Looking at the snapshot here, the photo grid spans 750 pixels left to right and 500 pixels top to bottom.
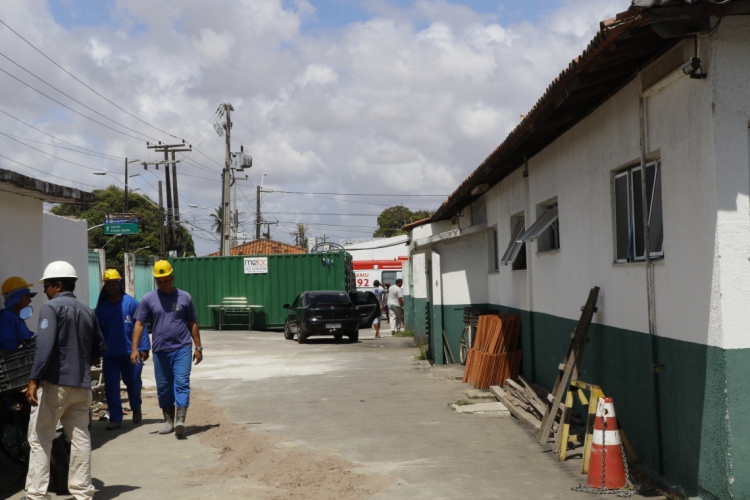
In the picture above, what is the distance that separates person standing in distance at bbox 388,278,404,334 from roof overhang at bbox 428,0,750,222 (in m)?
15.6

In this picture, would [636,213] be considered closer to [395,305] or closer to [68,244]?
[68,244]

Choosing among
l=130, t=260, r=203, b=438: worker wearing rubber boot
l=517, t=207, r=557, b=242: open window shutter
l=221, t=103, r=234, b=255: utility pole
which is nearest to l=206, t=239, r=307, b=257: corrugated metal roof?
l=221, t=103, r=234, b=255: utility pole

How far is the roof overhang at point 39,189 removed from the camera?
889cm

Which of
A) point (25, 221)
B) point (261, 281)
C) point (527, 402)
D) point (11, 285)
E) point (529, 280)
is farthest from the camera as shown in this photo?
point (261, 281)

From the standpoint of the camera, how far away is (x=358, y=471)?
7684mm

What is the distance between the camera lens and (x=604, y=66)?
682cm

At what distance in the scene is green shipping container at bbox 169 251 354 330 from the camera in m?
30.3

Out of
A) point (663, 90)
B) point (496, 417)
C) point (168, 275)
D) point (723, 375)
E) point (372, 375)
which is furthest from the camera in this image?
point (372, 375)

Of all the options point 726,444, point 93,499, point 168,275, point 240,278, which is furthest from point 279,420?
point 240,278

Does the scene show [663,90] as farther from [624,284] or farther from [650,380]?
[650,380]

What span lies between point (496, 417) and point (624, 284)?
11.0 ft

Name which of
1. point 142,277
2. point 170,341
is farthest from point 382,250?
point 170,341

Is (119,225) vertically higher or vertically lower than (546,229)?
higher

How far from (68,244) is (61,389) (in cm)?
798
